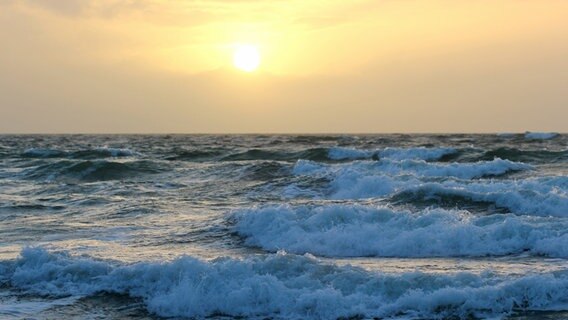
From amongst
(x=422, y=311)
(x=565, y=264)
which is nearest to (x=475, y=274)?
(x=422, y=311)

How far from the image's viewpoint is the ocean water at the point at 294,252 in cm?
893

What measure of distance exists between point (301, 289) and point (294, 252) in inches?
133

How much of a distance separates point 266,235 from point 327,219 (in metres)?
1.26

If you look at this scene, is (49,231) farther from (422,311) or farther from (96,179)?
(96,179)

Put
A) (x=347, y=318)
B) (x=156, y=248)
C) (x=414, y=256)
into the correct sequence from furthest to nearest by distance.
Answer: (x=156, y=248)
(x=414, y=256)
(x=347, y=318)

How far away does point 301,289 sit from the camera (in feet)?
30.1

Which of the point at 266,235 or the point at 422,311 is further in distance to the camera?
the point at 266,235

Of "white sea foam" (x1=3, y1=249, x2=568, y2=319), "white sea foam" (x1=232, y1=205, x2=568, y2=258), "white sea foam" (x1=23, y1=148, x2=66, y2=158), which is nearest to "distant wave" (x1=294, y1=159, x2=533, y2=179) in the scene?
"white sea foam" (x1=232, y1=205, x2=568, y2=258)

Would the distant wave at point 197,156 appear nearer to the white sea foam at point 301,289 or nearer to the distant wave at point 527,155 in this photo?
the distant wave at point 527,155

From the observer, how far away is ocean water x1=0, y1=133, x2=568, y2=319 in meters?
8.93

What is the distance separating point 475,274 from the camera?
31.3 feet

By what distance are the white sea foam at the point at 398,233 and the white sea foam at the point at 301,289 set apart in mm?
2411

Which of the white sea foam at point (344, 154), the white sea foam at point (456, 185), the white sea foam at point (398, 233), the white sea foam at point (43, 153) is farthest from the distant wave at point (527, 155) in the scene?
the white sea foam at point (43, 153)

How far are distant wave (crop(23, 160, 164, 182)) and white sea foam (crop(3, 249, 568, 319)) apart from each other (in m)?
19.4
